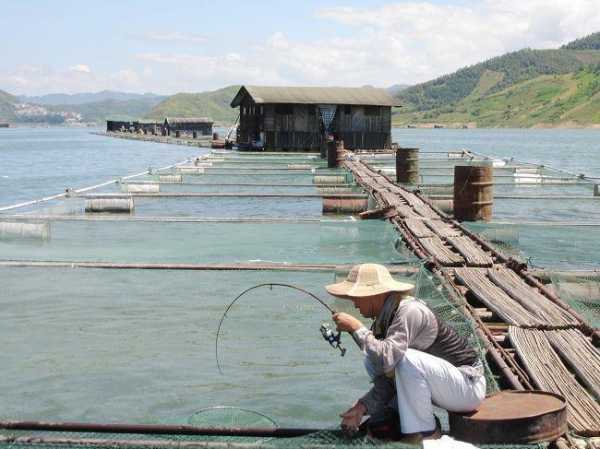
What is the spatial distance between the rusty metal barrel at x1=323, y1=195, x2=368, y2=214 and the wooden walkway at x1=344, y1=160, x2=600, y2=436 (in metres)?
6.36

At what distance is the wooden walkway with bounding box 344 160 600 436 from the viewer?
5.72m

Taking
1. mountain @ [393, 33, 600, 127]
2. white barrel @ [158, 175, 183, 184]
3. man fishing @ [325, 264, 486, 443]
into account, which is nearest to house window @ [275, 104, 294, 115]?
white barrel @ [158, 175, 183, 184]

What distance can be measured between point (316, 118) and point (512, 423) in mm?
39793

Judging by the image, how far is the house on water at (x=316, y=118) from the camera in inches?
1711

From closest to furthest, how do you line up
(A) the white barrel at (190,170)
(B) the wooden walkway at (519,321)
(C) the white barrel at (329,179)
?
(B) the wooden walkway at (519,321)
(C) the white barrel at (329,179)
(A) the white barrel at (190,170)

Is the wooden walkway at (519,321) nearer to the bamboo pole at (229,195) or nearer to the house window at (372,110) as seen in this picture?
the bamboo pole at (229,195)

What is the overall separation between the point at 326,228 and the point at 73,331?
7.00 m

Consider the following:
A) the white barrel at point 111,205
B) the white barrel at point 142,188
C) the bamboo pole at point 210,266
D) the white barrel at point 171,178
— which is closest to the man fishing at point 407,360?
the bamboo pole at point 210,266

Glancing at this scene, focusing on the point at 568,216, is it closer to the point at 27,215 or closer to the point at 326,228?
the point at 326,228

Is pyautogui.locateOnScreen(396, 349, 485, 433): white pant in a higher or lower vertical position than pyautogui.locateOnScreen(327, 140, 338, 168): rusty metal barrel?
lower

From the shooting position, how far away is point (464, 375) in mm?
4562

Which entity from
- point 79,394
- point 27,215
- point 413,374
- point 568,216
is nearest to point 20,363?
point 79,394

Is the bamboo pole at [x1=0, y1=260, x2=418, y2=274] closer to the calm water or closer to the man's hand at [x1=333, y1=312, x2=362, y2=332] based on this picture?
the calm water

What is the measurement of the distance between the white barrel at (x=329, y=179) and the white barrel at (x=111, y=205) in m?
7.35
